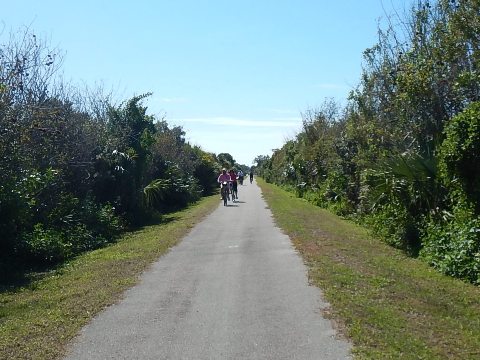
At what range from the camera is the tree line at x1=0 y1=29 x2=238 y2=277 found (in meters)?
13.2

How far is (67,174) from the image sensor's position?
62.6 ft

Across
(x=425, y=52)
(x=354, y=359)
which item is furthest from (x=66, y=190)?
(x=354, y=359)

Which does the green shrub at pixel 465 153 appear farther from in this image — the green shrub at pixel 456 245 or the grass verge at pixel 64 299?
the grass verge at pixel 64 299

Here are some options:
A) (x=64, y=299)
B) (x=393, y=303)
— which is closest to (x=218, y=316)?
(x=393, y=303)

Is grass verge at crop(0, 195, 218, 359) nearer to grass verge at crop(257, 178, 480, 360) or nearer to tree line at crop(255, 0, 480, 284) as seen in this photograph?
grass verge at crop(257, 178, 480, 360)

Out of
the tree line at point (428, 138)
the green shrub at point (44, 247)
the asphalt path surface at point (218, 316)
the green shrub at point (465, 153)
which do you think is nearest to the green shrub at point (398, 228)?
the tree line at point (428, 138)

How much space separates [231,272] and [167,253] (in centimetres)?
288

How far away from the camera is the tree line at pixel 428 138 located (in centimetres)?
1132

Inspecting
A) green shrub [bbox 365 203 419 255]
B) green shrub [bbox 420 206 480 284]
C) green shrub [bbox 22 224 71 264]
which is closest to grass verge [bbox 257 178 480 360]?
green shrub [bbox 420 206 480 284]

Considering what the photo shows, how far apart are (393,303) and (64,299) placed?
490 centimetres

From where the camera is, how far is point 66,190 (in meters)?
19.0

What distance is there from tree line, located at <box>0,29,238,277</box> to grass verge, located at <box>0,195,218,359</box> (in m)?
1.59

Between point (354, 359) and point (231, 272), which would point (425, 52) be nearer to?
point (231, 272)

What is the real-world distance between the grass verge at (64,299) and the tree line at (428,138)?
5.96 m
